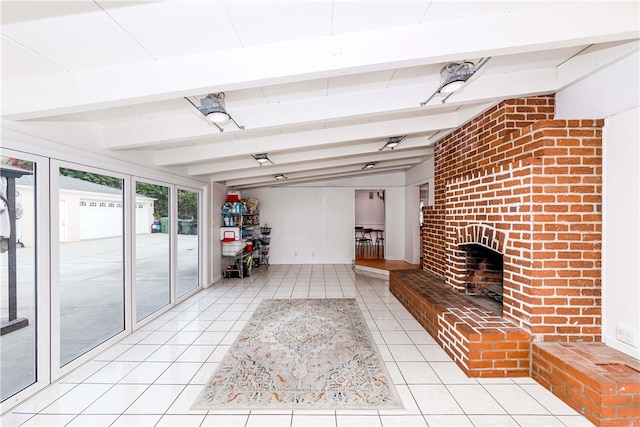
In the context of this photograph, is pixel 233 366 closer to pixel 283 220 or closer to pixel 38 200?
pixel 38 200

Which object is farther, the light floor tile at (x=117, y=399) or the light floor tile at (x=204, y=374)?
the light floor tile at (x=204, y=374)

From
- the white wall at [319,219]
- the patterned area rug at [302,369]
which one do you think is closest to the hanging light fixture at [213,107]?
the patterned area rug at [302,369]

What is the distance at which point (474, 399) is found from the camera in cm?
215

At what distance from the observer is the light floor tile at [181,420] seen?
193 cm

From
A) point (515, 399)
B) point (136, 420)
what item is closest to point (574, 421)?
point (515, 399)

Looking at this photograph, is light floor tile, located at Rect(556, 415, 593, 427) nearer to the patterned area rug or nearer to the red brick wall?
the red brick wall

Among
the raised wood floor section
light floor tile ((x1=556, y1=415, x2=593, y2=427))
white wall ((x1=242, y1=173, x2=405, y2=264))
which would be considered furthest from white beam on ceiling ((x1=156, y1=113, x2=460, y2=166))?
white wall ((x1=242, y1=173, x2=405, y2=264))

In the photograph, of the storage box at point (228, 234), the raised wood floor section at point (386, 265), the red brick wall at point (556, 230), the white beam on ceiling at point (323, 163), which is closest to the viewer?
the red brick wall at point (556, 230)

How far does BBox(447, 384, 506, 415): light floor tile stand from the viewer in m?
2.03

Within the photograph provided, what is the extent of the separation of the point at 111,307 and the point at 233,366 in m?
2.77

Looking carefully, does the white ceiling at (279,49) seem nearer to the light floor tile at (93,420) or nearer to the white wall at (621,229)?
the white wall at (621,229)

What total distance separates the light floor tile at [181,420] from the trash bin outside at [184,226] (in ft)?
11.2

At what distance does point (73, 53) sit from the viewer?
5.40 ft

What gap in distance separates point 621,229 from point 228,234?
20.0 feet
